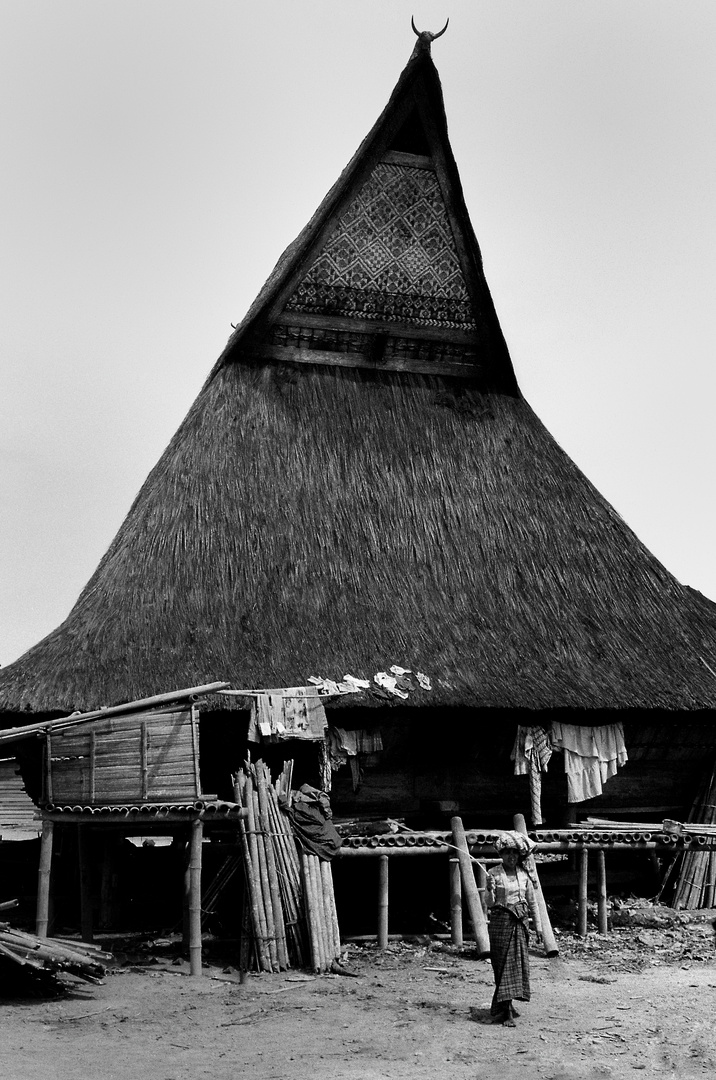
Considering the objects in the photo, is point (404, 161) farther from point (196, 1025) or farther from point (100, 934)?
point (196, 1025)

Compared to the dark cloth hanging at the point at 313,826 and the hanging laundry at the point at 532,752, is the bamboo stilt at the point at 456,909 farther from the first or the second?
the hanging laundry at the point at 532,752

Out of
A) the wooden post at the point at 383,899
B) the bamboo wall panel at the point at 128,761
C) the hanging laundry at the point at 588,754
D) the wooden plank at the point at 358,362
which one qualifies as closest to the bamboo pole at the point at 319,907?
the wooden post at the point at 383,899

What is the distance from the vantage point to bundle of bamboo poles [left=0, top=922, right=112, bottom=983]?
433 inches

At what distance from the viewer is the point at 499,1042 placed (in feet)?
32.1

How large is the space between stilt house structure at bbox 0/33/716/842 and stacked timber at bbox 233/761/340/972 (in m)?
1.66

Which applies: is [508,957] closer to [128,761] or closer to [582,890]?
[582,890]

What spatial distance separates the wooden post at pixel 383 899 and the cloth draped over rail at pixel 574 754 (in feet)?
8.85

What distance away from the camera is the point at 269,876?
1285 centimetres

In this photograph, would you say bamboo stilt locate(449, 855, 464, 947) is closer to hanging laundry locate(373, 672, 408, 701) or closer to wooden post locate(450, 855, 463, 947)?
wooden post locate(450, 855, 463, 947)

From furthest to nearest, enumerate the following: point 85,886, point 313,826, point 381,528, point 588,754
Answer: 1. point 381,528
2. point 588,754
3. point 85,886
4. point 313,826

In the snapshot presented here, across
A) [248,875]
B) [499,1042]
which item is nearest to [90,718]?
[248,875]

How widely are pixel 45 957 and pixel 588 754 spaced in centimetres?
786

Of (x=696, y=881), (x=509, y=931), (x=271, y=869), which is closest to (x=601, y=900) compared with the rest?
(x=696, y=881)

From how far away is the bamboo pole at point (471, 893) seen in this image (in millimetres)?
13477
